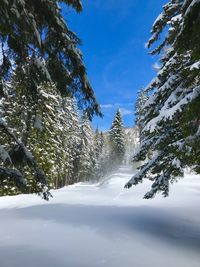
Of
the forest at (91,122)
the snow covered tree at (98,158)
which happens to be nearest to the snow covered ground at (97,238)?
the forest at (91,122)

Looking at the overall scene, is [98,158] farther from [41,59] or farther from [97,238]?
[41,59]

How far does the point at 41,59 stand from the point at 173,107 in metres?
3.61

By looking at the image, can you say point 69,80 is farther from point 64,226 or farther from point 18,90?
point 64,226

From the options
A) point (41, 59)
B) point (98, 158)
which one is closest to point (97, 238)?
point (41, 59)

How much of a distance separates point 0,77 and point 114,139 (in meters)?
63.6

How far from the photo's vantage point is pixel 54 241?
8.66m

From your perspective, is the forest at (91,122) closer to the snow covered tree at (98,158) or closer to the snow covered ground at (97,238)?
the snow covered ground at (97,238)

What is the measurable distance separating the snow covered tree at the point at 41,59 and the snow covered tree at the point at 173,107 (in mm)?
2187

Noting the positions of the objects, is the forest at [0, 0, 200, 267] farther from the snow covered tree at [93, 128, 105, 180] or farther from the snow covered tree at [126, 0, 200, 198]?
the snow covered tree at [93, 128, 105, 180]

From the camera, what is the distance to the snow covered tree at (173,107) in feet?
22.9

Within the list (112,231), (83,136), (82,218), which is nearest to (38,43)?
(112,231)

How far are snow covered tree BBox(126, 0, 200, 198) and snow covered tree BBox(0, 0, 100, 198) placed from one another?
2187 millimetres

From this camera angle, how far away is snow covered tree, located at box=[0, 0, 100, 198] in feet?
16.2

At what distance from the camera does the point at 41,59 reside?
18.1 feet
